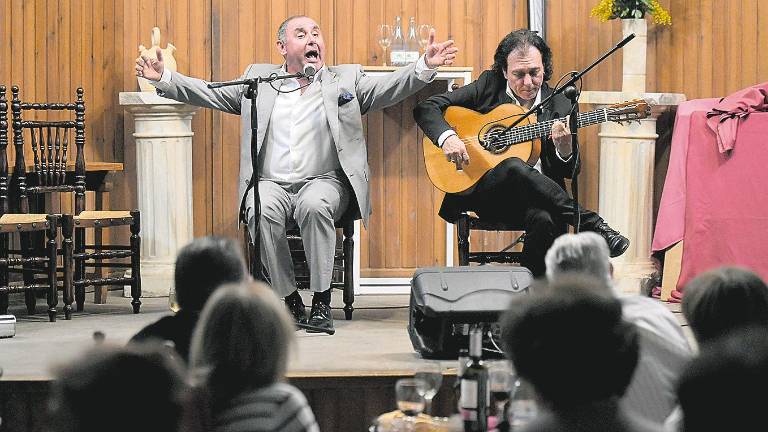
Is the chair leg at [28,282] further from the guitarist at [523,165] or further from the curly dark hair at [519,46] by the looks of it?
the curly dark hair at [519,46]

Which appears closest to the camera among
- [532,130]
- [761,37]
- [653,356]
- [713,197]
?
[653,356]

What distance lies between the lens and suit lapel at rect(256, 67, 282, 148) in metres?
5.32

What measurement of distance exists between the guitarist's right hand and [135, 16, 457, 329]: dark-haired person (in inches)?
12.7

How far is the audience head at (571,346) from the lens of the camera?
6.23 ft

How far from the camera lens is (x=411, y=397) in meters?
2.85

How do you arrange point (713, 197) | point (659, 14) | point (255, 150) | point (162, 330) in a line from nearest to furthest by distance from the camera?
1. point (162, 330)
2. point (255, 150)
3. point (713, 197)
4. point (659, 14)

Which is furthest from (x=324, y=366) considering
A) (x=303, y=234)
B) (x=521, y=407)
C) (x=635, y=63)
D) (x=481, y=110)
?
(x=635, y=63)

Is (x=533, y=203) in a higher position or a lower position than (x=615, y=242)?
higher

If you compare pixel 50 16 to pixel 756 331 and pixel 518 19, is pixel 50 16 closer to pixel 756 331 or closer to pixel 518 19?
pixel 518 19

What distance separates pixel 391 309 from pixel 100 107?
2.09 m

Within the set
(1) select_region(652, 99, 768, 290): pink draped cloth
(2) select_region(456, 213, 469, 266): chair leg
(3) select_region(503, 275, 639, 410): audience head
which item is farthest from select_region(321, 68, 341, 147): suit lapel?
(3) select_region(503, 275, 639, 410): audience head

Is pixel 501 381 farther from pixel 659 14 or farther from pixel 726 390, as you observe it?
pixel 659 14

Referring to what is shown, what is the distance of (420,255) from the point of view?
21.5 feet

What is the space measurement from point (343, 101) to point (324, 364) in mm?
1666
